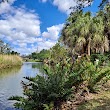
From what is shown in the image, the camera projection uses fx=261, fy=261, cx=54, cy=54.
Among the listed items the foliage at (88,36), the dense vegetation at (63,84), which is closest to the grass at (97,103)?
the dense vegetation at (63,84)

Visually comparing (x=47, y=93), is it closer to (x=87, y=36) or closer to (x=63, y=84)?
(x=63, y=84)

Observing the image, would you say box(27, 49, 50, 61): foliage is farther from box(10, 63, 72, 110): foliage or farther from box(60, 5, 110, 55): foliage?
box(10, 63, 72, 110): foliage

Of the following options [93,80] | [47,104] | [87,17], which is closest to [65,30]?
[87,17]

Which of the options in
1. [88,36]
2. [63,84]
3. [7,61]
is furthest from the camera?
[7,61]

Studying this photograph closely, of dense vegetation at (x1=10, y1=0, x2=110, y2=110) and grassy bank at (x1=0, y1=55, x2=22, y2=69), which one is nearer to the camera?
dense vegetation at (x1=10, y1=0, x2=110, y2=110)

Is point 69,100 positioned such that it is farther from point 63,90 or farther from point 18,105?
point 18,105

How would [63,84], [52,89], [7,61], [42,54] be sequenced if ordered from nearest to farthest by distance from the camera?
[52,89]
[63,84]
[7,61]
[42,54]

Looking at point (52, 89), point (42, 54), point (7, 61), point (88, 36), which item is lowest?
point (52, 89)

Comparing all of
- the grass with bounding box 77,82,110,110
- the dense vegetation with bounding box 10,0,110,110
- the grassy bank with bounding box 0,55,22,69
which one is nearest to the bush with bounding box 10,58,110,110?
the dense vegetation with bounding box 10,0,110,110

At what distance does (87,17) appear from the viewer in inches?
1240

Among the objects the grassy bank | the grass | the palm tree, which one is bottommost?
the grass

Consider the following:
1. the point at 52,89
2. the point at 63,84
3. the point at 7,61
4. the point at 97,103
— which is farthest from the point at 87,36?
the point at 97,103

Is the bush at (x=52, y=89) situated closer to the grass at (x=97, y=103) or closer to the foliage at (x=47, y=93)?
the foliage at (x=47, y=93)

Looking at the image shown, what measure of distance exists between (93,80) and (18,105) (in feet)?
10.8
